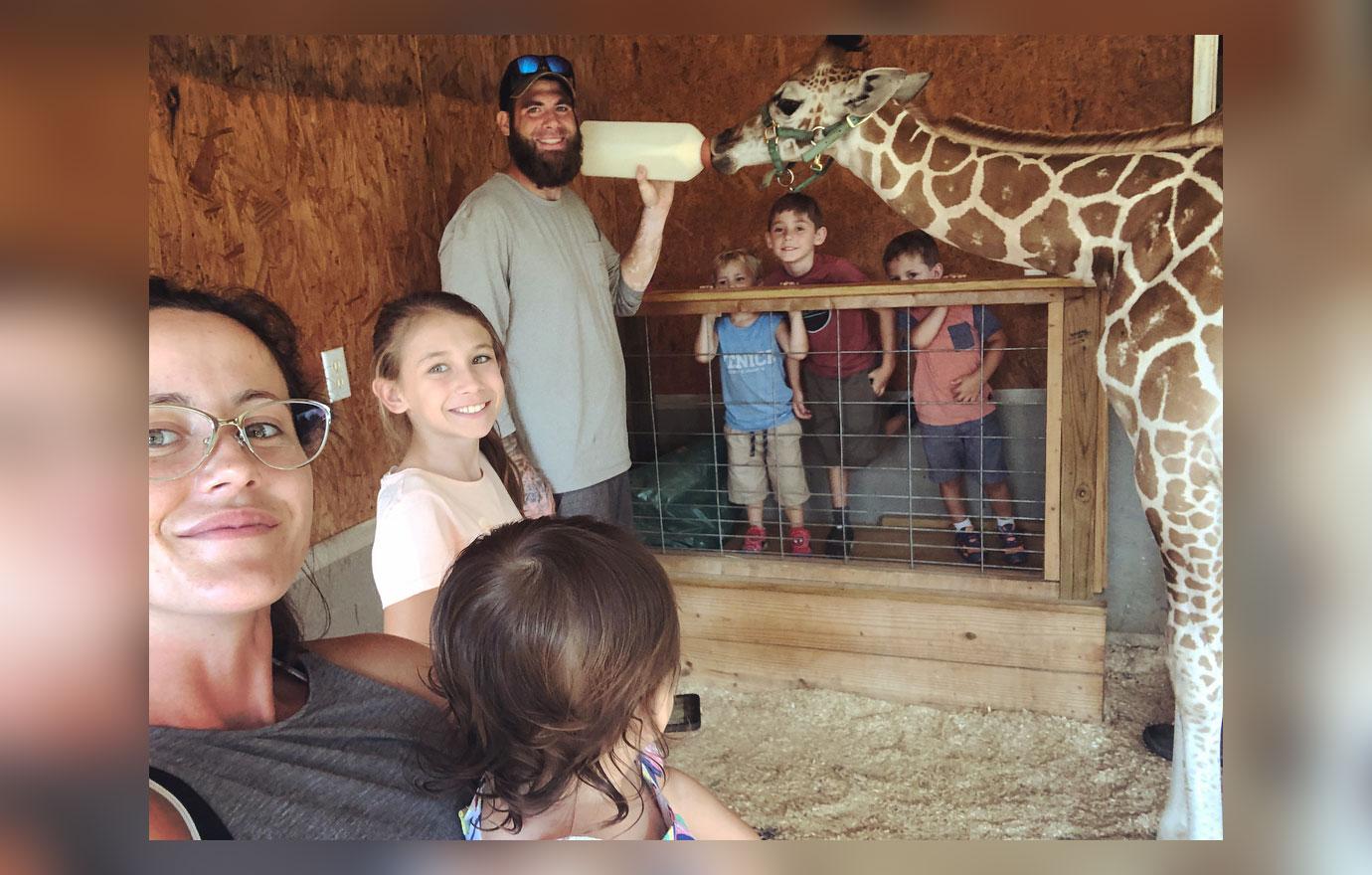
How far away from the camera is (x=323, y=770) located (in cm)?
160

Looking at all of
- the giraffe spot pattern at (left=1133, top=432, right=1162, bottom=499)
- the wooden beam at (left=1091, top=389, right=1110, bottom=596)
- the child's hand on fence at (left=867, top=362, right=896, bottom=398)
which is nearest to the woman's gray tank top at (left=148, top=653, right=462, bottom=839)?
the child's hand on fence at (left=867, top=362, right=896, bottom=398)

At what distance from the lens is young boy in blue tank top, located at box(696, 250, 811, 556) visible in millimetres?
1822

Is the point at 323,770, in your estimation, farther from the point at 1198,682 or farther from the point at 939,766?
the point at 1198,682

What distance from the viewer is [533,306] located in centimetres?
178

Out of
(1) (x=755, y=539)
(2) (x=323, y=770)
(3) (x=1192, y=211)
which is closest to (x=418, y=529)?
(2) (x=323, y=770)

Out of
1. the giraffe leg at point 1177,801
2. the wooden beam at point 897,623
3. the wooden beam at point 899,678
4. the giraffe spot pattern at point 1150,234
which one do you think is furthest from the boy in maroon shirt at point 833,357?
the giraffe leg at point 1177,801

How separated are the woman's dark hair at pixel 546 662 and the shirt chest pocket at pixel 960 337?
69 cm

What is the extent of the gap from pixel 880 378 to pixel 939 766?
28.5 inches

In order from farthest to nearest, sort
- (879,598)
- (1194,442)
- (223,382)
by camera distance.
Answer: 1. (879,598)
2. (1194,442)
3. (223,382)
